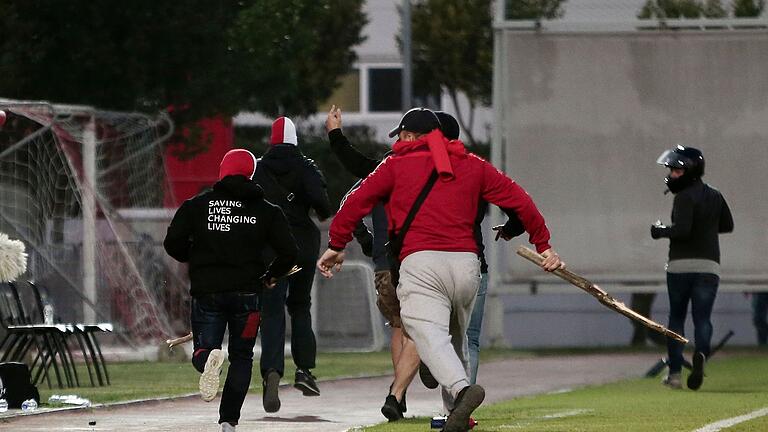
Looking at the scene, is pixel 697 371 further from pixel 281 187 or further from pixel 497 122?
pixel 497 122

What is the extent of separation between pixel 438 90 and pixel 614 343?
1527cm

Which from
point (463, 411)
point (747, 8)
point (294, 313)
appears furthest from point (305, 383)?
point (747, 8)

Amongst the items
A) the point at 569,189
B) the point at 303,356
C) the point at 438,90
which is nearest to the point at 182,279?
the point at 569,189

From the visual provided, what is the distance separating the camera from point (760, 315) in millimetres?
26750

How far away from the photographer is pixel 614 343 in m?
28.2

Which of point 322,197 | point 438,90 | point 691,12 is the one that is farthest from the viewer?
point 438,90

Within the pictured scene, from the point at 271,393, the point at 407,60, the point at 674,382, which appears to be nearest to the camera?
the point at 271,393

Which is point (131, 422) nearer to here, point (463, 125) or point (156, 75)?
point (156, 75)

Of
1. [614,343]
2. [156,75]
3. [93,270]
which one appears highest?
[156,75]

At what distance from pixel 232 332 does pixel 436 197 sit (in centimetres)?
134

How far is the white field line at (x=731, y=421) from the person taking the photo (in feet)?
38.0

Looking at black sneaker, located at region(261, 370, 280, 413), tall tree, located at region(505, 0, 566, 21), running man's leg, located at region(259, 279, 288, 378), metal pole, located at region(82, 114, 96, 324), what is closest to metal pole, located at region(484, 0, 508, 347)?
metal pole, located at region(82, 114, 96, 324)

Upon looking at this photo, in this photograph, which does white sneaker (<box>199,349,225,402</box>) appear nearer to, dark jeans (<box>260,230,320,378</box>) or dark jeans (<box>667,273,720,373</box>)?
dark jeans (<box>260,230,320,378</box>)

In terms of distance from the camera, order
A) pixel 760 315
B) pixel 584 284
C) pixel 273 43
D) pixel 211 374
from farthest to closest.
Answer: pixel 760 315 → pixel 273 43 → pixel 584 284 → pixel 211 374
